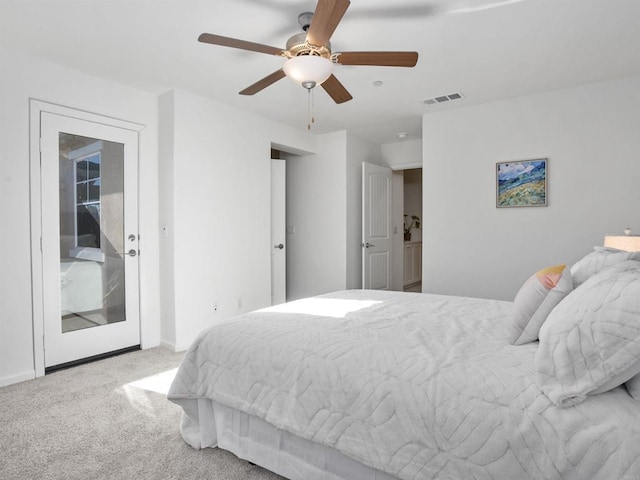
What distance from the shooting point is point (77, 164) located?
3.21 metres

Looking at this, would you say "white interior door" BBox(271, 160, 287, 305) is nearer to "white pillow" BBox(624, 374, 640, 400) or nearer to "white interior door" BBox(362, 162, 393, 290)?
"white interior door" BBox(362, 162, 393, 290)

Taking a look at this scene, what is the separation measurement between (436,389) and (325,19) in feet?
5.81

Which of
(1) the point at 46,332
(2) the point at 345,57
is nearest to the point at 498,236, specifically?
(2) the point at 345,57

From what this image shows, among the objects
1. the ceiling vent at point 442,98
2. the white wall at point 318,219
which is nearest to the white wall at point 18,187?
the white wall at point 318,219

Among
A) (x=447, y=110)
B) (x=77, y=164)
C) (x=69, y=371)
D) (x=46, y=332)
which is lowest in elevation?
(x=69, y=371)

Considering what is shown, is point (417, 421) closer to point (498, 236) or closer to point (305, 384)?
point (305, 384)

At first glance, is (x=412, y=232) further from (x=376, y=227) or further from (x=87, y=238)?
(x=87, y=238)

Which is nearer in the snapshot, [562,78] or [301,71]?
[301,71]

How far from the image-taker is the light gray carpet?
68.5 inches

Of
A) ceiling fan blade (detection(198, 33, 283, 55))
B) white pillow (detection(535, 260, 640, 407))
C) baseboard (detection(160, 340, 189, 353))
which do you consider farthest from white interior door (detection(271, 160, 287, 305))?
white pillow (detection(535, 260, 640, 407))

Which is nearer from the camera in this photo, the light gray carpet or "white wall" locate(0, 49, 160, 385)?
the light gray carpet

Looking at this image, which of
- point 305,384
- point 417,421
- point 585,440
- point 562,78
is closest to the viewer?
point 585,440

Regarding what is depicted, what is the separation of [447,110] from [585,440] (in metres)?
3.85

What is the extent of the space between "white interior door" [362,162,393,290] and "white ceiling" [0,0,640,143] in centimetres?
161
